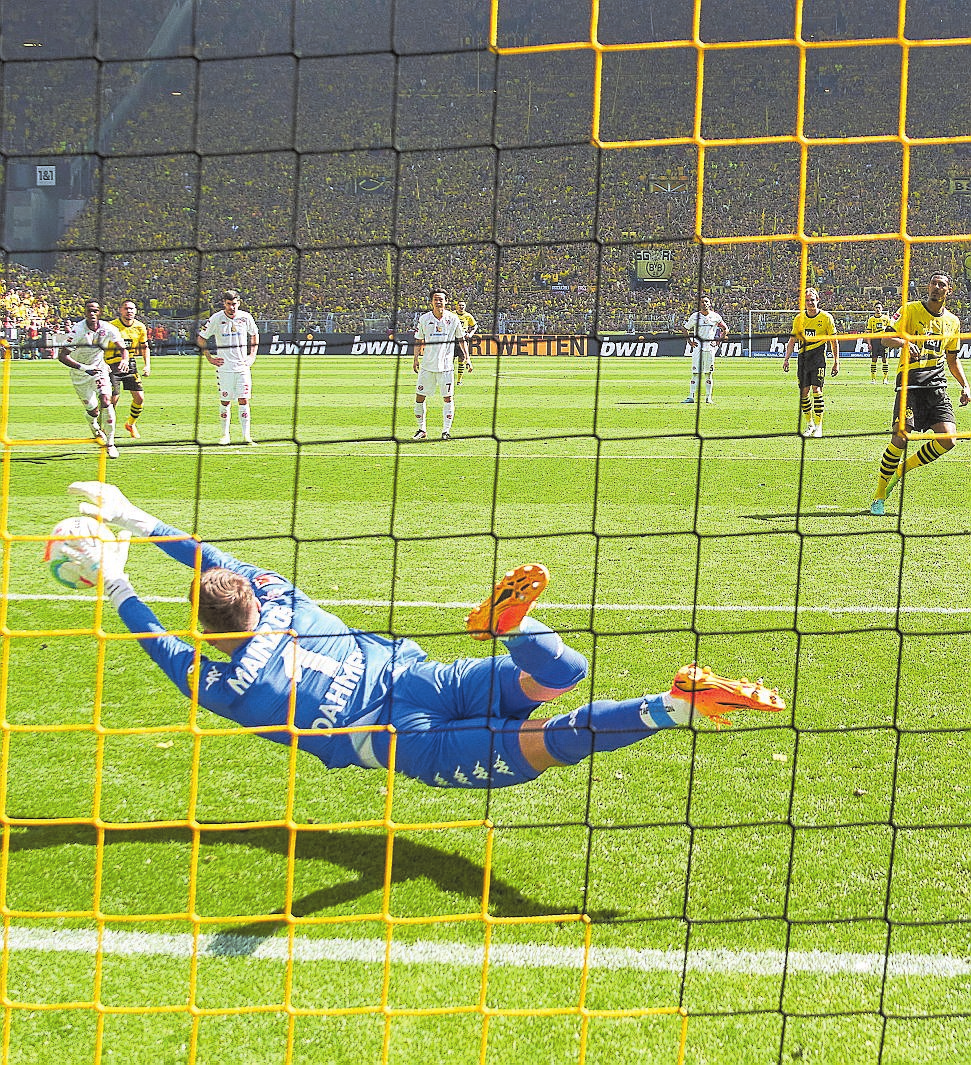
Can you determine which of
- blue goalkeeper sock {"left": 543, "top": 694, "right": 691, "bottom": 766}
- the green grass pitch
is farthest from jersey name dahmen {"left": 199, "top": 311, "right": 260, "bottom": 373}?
blue goalkeeper sock {"left": 543, "top": 694, "right": 691, "bottom": 766}

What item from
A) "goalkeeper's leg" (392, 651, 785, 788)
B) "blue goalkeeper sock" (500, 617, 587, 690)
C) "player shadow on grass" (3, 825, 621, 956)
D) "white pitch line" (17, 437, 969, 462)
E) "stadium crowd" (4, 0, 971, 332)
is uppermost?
"stadium crowd" (4, 0, 971, 332)

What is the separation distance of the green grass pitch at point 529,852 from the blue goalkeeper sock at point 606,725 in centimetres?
22

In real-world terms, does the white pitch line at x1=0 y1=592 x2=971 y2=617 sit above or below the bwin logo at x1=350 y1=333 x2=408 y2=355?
below

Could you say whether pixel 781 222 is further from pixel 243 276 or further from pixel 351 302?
pixel 243 276

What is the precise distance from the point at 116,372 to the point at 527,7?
29800mm

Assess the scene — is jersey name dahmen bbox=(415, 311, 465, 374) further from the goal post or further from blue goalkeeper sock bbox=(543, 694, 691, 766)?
the goal post

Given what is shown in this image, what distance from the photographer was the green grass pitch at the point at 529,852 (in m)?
2.80

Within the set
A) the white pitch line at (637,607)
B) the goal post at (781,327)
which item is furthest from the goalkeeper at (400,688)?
the goal post at (781,327)

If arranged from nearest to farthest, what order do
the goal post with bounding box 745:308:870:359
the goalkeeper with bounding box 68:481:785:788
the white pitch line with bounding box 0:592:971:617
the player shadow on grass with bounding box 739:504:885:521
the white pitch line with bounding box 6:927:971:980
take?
the white pitch line with bounding box 6:927:971:980
the goalkeeper with bounding box 68:481:785:788
the white pitch line with bounding box 0:592:971:617
the player shadow on grass with bounding box 739:504:885:521
the goal post with bounding box 745:308:870:359

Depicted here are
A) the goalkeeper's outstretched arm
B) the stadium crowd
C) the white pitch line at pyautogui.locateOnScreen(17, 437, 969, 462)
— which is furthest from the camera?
the stadium crowd

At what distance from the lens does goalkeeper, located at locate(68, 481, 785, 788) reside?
134 inches

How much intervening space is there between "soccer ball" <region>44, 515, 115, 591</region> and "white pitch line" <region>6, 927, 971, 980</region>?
100 centimetres

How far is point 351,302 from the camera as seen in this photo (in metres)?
34.7

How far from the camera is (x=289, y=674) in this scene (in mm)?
3508
